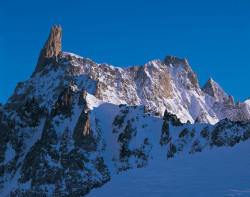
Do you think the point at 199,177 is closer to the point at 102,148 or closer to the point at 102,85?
the point at 102,148

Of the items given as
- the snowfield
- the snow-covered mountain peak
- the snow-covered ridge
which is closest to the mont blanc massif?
the snowfield

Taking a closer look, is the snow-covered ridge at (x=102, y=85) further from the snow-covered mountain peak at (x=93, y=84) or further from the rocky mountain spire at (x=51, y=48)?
the rocky mountain spire at (x=51, y=48)

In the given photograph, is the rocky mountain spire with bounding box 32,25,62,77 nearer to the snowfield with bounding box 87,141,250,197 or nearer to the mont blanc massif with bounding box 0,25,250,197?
the mont blanc massif with bounding box 0,25,250,197

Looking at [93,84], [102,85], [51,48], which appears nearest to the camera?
[93,84]

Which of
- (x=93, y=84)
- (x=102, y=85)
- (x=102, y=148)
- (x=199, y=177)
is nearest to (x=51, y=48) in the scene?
(x=102, y=85)

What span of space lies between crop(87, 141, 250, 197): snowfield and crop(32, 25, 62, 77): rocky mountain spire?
369 ft

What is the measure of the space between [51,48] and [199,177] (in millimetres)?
152226

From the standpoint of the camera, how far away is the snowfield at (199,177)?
40281 millimetres

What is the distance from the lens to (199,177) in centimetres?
5225

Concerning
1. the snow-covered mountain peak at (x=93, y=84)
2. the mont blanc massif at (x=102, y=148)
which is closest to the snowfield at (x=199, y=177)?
the mont blanc massif at (x=102, y=148)

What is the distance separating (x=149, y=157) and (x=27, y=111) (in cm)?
4569

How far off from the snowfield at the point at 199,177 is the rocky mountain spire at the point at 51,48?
112426 mm

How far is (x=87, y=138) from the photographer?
8962 centimetres

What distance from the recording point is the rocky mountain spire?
17820 centimetres
